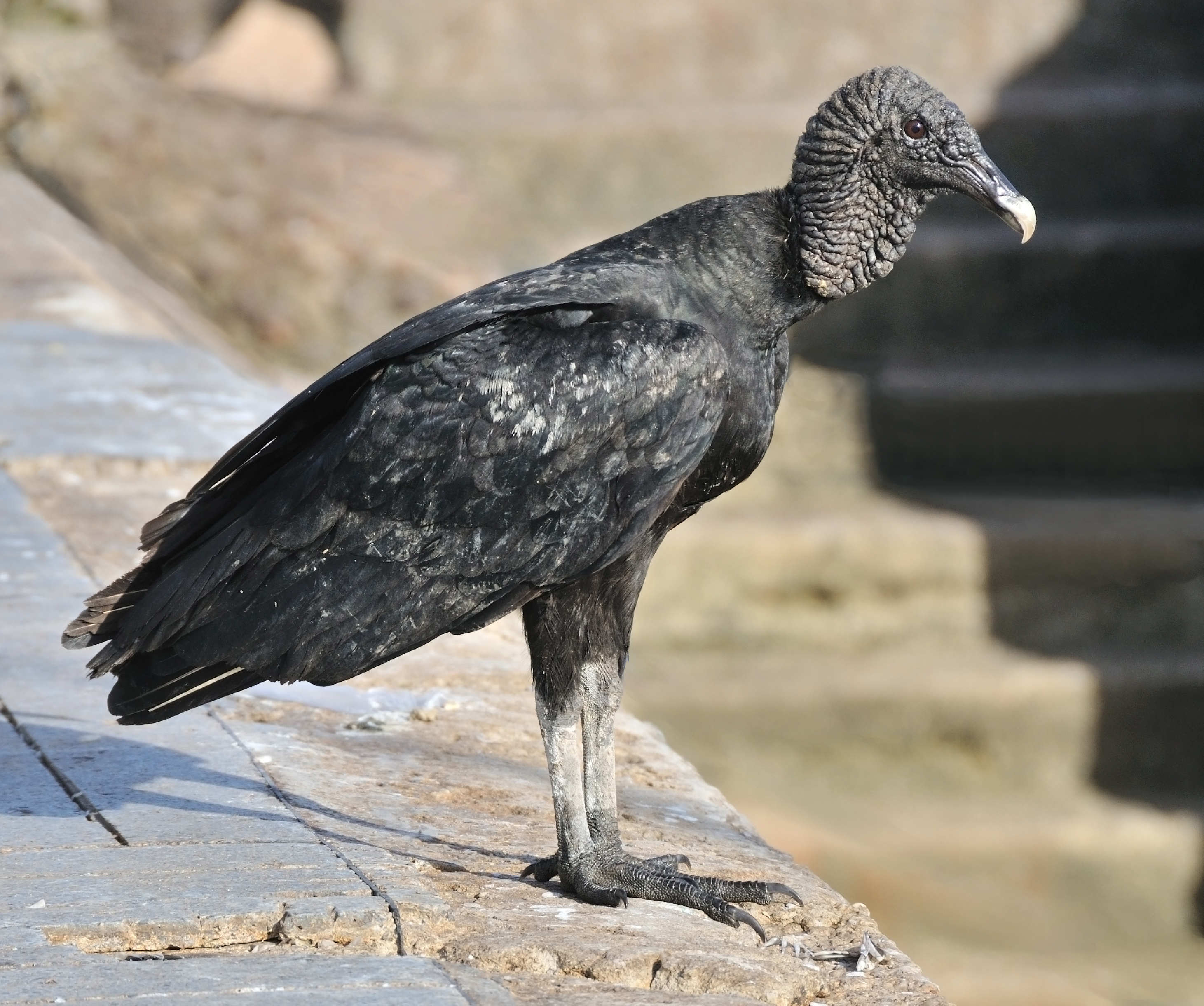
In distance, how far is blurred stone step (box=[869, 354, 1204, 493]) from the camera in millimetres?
9875

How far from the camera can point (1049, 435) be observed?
9906 mm

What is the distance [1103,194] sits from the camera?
11555mm

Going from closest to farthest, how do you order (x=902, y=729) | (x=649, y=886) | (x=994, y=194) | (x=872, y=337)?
(x=994, y=194) < (x=649, y=886) < (x=902, y=729) < (x=872, y=337)

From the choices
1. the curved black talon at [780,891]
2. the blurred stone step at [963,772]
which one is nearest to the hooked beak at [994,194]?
the curved black talon at [780,891]

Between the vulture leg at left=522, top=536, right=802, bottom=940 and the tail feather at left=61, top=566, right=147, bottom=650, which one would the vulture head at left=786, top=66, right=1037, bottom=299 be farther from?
the tail feather at left=61, top=566, right=147, bottom=650

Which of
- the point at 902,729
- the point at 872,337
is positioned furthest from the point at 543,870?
the point at 872,337

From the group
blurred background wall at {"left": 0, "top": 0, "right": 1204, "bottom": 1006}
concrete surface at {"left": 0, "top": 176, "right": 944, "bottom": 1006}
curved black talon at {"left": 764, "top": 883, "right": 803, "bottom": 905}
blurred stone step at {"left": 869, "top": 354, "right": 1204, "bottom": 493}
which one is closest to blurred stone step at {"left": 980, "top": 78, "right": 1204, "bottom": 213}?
blurred background wall at {"left": 0, "top": 0, "right": 1204, "bottom": 1006}

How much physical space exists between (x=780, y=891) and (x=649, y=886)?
28 cm

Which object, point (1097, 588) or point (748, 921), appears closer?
point (748, 921)

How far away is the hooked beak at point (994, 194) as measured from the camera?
333 cm

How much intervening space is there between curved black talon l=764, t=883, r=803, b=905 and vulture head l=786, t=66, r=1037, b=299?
3.96 ft

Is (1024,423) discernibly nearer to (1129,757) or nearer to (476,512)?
(1129,757)

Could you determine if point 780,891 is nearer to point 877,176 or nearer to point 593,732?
point 593,732

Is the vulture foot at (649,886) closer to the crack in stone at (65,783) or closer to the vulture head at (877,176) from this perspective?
the crack in stone at (65,783)
